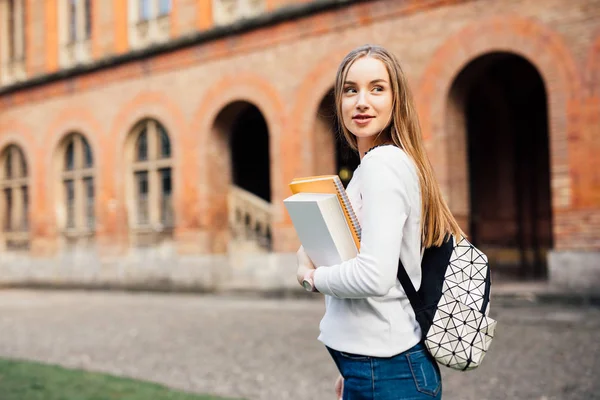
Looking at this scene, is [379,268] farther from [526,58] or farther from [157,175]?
[157,175]

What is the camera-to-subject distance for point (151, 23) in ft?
49.2

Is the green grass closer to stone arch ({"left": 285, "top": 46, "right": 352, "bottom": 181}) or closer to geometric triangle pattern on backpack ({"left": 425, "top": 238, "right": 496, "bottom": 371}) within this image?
geometric triangle pattern on backpack ({"left": 425, "top": 238, "right": 496, "bottom": 371})

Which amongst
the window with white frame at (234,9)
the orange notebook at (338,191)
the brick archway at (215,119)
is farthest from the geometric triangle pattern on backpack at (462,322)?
the window with white frame at (234,9)

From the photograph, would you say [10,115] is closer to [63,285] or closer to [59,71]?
[59,71]

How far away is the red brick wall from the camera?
9516mm

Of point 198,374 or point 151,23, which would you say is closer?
point 198,374

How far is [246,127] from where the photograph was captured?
17.1 metres

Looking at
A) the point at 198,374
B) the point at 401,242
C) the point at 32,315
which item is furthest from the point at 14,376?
the point at 32,315

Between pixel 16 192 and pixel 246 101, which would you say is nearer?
pixel 246 101

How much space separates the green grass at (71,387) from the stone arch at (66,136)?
34.7 feet

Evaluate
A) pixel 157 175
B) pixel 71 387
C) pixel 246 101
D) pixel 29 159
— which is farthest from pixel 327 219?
pixel 29 159

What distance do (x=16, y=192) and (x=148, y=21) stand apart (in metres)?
7.33

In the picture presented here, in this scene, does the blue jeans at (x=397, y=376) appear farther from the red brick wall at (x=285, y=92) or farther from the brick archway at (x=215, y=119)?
the brick archway at (x=215, y=119)

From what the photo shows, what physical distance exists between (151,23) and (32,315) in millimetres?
7740
